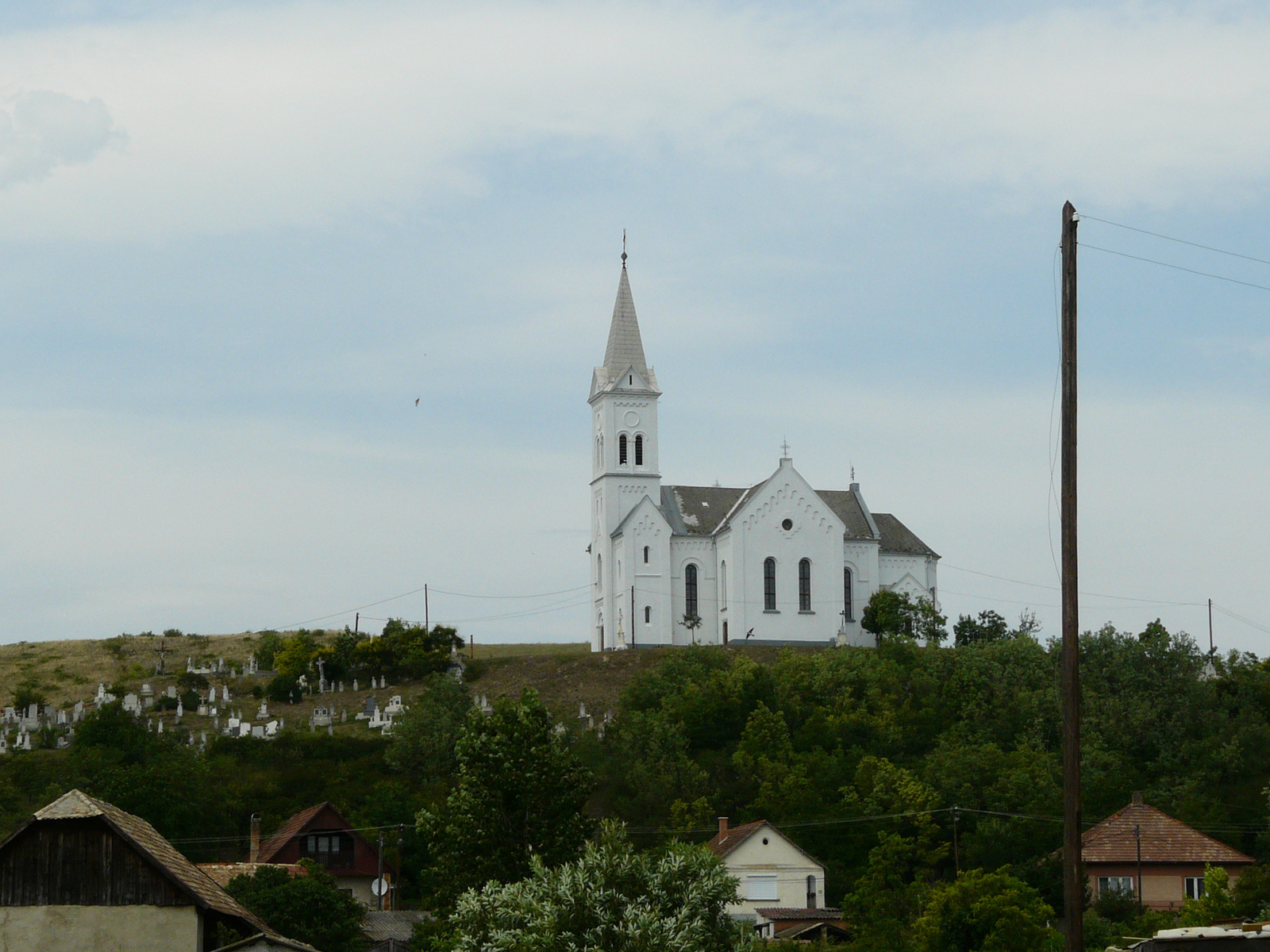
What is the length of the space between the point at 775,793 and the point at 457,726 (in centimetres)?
1359

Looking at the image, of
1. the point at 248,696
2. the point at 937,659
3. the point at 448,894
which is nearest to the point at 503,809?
the point at 448,894

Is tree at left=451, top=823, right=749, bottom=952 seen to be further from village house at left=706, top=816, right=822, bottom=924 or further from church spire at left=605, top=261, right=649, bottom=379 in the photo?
church spire at left=605, top=261, right=649, bottom=379

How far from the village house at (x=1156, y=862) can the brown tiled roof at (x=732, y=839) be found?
10.6 m

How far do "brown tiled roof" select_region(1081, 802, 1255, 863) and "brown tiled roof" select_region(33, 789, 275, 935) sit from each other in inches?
1224

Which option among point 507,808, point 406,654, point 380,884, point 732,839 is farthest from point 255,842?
point 406,654

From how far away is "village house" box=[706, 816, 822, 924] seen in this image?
57.7 meters

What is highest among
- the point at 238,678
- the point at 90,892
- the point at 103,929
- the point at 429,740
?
the point at 238,678

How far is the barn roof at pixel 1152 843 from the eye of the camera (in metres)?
54.9

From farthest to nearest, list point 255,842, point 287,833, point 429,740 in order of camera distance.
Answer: point 429,740, point 287,833, point 255,842

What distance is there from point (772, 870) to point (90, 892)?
31580 millimetres

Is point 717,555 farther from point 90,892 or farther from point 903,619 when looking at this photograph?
point 90,892

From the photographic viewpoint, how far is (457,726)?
7044cm

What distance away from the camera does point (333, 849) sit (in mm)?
59312

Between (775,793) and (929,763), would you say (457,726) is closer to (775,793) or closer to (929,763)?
(775,793)
